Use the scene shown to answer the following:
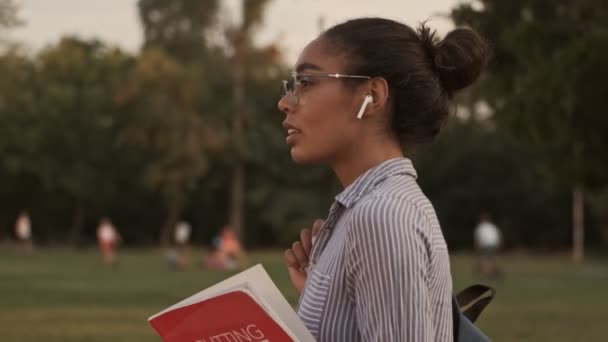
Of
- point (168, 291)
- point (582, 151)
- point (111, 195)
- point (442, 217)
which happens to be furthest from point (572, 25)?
point (111, 195)

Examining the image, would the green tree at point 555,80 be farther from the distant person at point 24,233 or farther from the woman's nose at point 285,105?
the distant person at point 24,233

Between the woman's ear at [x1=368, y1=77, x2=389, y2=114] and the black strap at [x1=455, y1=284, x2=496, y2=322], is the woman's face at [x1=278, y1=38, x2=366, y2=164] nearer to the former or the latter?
the woman's ear at [x1=368, y1=77, x2=389, y2=114]

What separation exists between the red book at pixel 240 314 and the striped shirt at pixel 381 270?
8 centimetres

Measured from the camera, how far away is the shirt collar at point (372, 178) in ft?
9.46

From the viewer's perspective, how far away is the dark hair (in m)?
3.00

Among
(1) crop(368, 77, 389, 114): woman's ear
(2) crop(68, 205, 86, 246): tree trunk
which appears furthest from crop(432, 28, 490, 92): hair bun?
(2) crop(68, 205, 86, 246): tree trunk

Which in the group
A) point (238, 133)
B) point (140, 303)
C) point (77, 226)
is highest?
point (140, 303)

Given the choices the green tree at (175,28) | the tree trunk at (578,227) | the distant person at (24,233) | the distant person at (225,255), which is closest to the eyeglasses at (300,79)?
the distant person at (225,255)

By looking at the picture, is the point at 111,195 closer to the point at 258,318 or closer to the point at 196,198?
the point at 196,198

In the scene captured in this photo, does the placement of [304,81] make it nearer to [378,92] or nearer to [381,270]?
[378,92]

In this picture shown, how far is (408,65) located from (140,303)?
22063 mm

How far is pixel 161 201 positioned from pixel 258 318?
80.4 m

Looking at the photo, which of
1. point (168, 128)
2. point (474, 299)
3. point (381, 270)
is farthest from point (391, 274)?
point (168, 128)

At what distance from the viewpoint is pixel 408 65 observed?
301 cm
